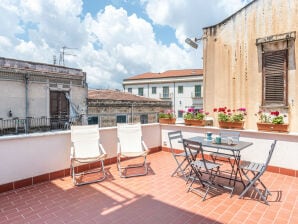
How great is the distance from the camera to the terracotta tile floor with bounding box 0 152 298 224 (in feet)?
8.37

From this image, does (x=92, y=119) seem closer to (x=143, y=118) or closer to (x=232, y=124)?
(x=143, y=118)

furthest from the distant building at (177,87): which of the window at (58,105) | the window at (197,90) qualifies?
the window at (58,105)

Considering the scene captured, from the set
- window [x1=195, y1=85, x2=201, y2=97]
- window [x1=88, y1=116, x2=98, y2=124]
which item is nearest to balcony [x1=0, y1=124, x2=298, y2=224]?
window [x1=88, y1=116, x2=98, y2=124]

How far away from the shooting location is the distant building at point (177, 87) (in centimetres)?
2669

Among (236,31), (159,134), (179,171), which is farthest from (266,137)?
(236,31)

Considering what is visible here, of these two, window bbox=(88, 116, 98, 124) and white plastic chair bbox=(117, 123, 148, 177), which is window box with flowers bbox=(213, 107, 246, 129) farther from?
window bbox=(88, 116, 98, 124)

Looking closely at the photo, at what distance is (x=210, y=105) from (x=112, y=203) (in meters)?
4.77

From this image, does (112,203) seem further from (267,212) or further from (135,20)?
(135,20)

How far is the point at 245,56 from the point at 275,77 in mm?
1050

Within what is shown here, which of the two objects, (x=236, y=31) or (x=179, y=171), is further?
(x=236, y=31)

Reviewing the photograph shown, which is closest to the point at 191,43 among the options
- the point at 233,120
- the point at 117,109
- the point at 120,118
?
the point at 233,120

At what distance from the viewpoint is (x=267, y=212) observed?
270cm

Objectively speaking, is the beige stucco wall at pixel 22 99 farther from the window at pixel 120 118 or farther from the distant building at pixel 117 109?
the window at pixel 120 118

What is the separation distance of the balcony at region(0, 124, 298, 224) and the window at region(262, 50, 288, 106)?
59.8 inches
